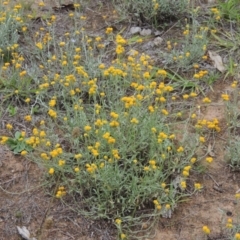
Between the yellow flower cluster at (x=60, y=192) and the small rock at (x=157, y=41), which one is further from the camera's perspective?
the small rock at (x=157, y=41)

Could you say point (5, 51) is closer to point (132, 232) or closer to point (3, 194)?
point (3, 194)

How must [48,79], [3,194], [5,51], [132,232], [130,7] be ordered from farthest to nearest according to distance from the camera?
[130,7], [5,51], [48,79], [3,194], [132,232]

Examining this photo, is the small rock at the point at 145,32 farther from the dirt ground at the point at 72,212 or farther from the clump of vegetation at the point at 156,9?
the dirt ground at the point at 72,212

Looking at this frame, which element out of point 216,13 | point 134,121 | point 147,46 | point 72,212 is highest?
point 134,121

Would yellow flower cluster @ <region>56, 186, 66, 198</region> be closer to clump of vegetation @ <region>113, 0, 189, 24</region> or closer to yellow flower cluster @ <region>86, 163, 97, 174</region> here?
yellow flower cluster @ <region>86, 163, 97, 174</region>

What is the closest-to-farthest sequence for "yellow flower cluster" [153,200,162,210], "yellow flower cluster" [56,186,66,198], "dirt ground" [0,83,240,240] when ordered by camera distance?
"yellow flower cluster" [153,200,162,210] → "yellow flower cluster" [56,186,66,198] → "dirt ground" [0,83,240,240]

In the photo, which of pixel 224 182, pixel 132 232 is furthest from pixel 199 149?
pixel 132 232

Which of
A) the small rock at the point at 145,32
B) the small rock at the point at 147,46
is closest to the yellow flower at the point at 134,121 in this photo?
the small rock at the point at 147,46

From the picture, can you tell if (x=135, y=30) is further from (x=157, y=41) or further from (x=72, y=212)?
(x=72, y=212)

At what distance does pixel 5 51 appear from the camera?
12.9 ft

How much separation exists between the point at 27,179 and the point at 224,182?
112 centimetres

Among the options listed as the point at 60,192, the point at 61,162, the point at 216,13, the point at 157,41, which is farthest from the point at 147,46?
the point at 60,192

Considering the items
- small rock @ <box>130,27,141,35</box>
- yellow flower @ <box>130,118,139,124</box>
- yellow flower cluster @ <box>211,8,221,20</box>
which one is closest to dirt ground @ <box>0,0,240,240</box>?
yellow flower @ <box>130,118,139,124</box>

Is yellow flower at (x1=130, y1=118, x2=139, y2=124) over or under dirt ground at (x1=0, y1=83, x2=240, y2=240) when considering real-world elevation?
over
